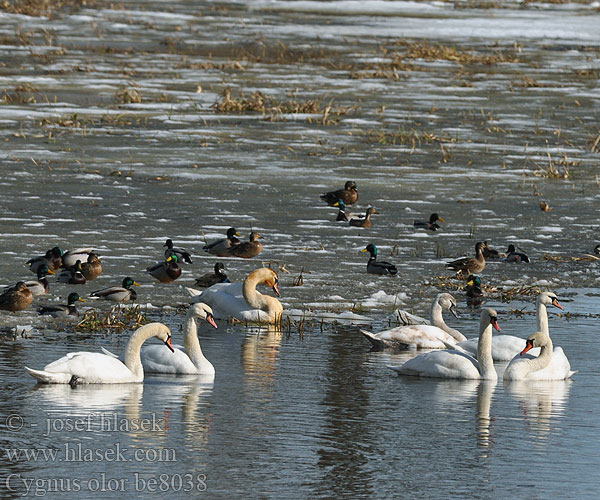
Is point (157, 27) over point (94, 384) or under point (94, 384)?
over

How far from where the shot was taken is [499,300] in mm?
13992

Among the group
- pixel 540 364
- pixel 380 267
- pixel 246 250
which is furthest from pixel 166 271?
pixel 540 364

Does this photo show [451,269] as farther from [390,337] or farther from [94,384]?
[94,384]

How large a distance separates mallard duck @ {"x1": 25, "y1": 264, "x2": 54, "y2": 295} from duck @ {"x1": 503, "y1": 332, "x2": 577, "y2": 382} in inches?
192

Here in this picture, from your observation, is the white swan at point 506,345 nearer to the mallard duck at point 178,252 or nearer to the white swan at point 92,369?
the white swan at point 92,369

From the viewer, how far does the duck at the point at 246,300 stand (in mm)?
12445

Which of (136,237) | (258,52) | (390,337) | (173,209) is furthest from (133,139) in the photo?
(258,52)

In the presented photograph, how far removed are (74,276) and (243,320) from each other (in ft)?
6.85

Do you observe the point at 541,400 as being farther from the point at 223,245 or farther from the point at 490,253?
the point at 223,245

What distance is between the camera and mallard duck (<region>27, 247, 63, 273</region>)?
13758 millimetres

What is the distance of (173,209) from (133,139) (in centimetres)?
562

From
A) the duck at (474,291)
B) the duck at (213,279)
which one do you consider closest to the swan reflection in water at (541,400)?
the duck at (474,291)

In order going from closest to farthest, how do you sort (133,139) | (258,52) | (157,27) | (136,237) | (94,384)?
(94,384) → (136,237) → (133,139) → (258,52) → (157,27)

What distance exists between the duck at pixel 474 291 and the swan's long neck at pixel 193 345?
4.08m
